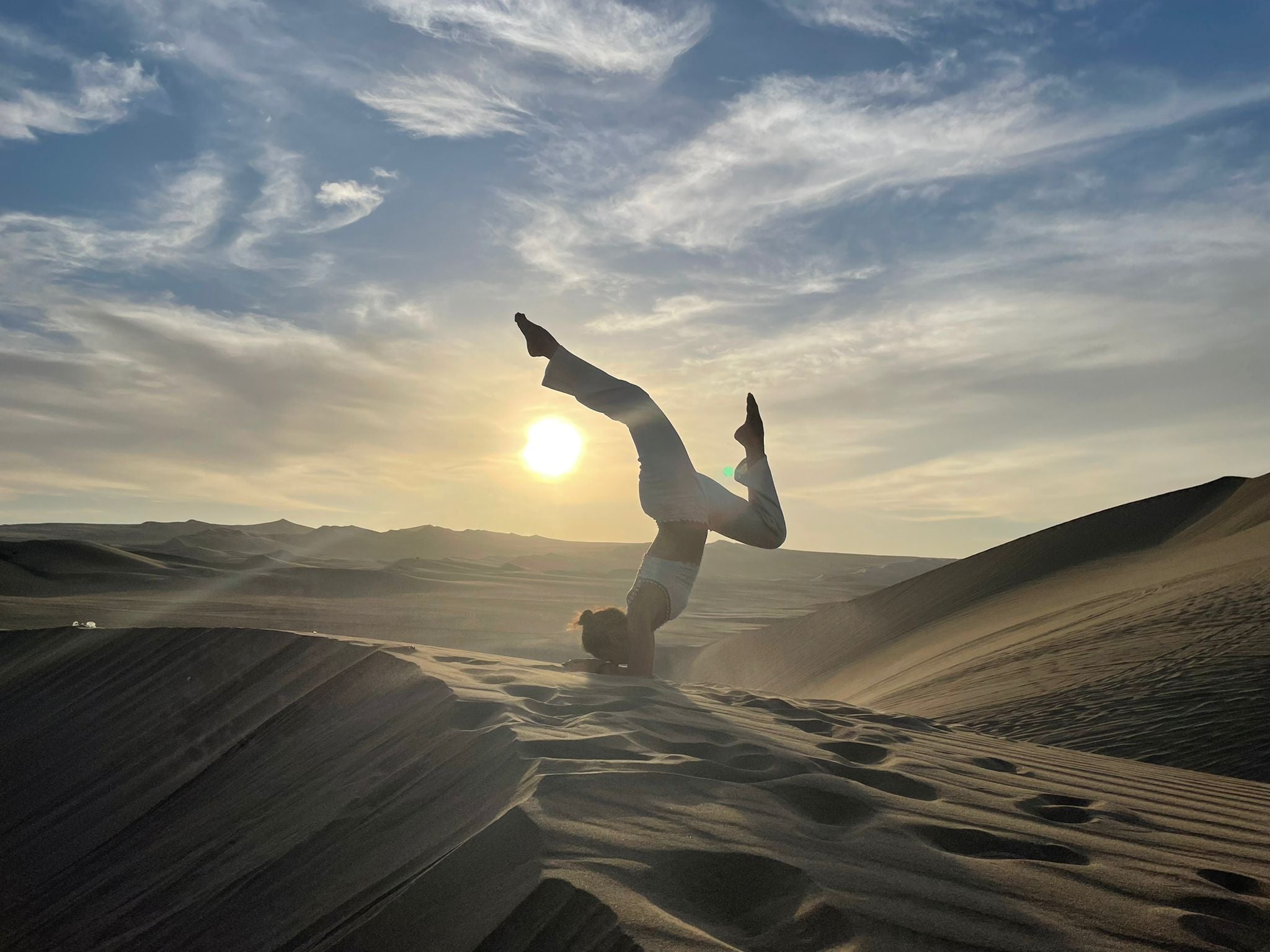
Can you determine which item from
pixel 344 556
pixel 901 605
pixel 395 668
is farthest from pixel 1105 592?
pixel 344 556

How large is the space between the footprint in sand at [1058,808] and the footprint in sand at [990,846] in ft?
1.28

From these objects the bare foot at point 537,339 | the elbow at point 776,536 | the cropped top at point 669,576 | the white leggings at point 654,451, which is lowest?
the cropped top at point 669,576

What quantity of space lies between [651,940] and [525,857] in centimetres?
42

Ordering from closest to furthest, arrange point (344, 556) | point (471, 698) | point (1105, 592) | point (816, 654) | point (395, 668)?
point (471, 698) < point (395, 668) < point (1105, 592) < point (816, 654) < point (344, 556)

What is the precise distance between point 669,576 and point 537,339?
5.45 ft

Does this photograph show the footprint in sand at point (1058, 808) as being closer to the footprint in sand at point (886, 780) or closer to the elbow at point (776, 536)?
the footprint in sand at point (886, 780)

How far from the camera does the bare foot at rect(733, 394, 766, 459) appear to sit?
572 cm

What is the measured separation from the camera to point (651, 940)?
155cm

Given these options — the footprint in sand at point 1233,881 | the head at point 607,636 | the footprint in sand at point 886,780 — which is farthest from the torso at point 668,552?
the footprint in sand at point 1233,881

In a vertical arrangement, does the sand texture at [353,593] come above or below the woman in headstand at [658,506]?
below

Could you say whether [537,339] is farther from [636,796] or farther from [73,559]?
[73,559]

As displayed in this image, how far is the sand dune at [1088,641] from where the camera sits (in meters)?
5.28

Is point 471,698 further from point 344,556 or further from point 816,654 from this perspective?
point 344,556

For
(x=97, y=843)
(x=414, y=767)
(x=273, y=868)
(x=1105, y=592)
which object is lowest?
(x=97, y=843)
